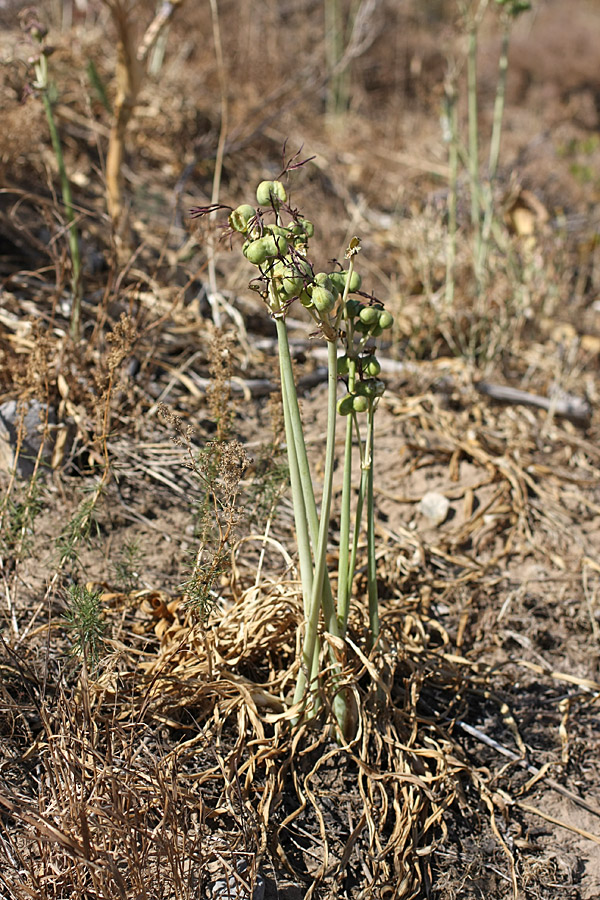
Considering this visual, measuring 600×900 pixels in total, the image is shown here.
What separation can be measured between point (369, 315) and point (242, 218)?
0.32 meters

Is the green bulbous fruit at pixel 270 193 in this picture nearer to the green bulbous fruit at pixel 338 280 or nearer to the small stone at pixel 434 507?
the green bulbous fruit at pixel 338 280

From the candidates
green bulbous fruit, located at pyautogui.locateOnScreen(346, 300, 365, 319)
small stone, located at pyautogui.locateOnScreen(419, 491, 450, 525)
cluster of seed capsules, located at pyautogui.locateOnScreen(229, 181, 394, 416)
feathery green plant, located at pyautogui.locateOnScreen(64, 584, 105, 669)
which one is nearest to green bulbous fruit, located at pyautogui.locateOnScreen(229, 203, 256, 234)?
cluster of seed capsules, located at pyautogui.locateOnScreen(229, 181, 394, 416)

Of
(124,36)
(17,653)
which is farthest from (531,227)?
(17,653)

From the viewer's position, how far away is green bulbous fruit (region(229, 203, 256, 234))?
138 centimetres

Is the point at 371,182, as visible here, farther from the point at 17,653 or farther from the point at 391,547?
the point at 17,653

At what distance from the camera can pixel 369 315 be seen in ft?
4.92

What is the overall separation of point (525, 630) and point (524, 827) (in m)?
0.68

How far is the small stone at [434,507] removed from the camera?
278cm

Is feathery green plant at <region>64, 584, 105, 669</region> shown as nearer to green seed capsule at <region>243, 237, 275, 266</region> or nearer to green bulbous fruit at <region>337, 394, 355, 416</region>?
green bulbous fruit at <region>337, 394, 355, 416</region>

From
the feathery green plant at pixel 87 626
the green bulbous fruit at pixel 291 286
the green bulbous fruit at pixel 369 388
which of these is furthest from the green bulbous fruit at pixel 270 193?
the feathery green plant at pixel 87 626

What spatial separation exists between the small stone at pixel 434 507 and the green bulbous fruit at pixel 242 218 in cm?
166

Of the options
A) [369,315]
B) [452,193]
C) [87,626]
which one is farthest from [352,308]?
[452,193]

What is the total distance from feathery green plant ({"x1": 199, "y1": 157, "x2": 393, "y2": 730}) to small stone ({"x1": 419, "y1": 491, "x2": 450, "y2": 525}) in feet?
3.10

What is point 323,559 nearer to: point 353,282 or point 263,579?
point 353,282
